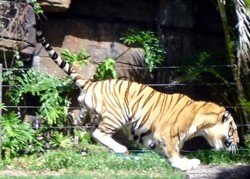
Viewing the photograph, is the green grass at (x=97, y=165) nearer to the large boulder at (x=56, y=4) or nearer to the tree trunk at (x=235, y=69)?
the tree trunk at (x=235, y=69)

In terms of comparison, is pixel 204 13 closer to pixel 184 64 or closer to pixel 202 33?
pixel 202 33

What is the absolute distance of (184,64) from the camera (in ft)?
39.4

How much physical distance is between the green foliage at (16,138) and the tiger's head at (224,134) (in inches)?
94.5

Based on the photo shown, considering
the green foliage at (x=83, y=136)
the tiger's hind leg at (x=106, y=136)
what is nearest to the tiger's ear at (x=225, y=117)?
the tiger's hind leg at (x=106, y=136)

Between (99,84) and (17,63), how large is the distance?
1226 mm

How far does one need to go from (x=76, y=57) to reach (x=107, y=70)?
507 millimetres

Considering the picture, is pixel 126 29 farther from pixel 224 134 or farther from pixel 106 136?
pixel 224 134

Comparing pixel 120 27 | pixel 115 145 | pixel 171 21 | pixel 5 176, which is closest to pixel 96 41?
pixel 120 27

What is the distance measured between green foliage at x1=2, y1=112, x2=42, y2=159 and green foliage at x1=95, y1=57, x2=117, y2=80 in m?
1.44

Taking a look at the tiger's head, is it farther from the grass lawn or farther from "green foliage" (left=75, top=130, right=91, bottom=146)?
"green foliage" (left=75, top=130, right=91, bottom=146)

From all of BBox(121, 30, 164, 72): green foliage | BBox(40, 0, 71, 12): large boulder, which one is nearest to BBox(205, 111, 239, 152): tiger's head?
BBox(121, 30, 164, 72): green foliage

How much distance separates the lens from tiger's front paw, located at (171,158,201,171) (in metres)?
9.99

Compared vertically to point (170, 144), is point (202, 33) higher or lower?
higher

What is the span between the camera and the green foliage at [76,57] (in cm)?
1185
